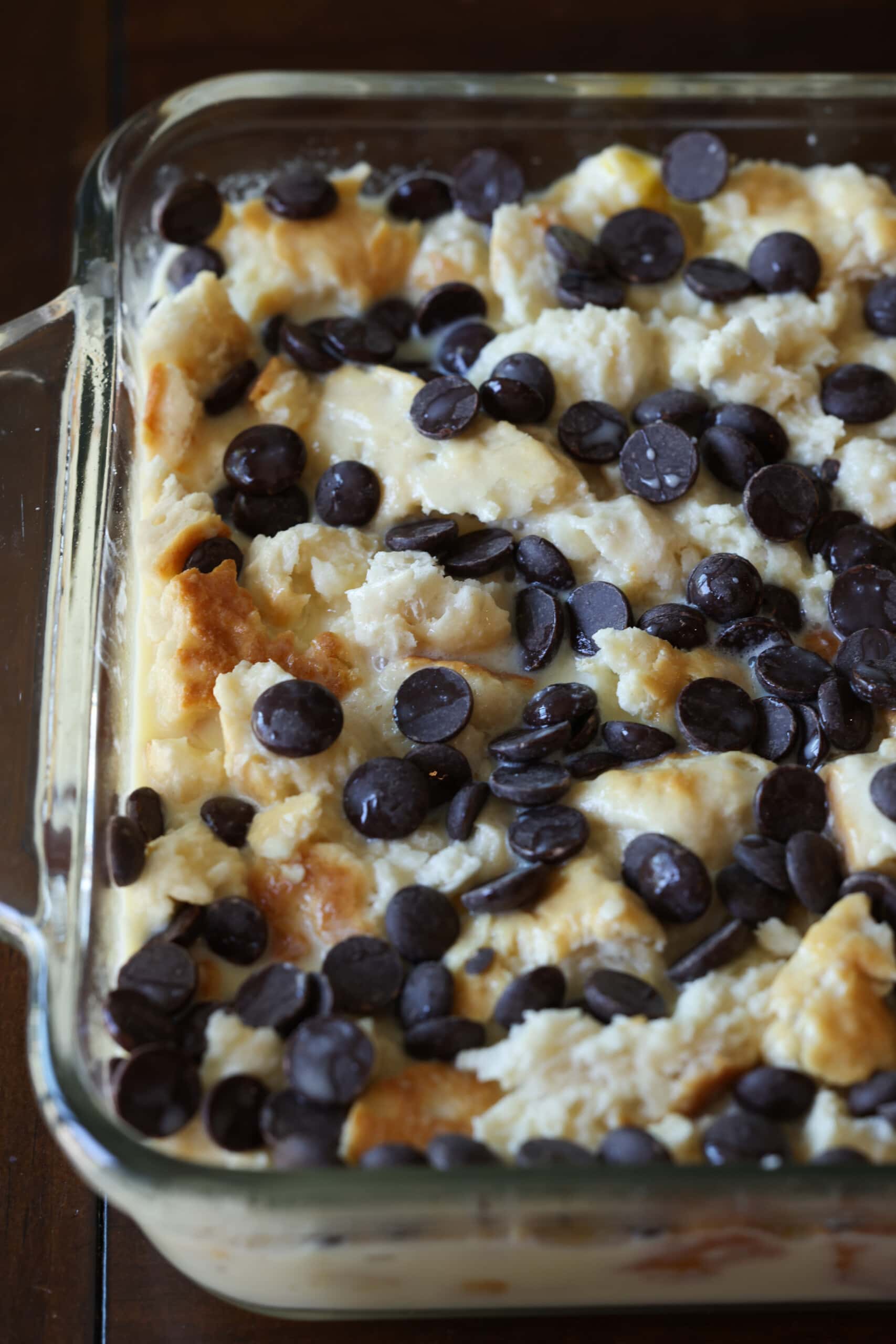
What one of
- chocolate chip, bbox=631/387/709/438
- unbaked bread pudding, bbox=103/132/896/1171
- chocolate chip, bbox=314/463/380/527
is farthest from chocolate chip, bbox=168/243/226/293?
chocolate chip, bbox=631/387/709/438

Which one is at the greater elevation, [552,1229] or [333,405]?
[333,405]

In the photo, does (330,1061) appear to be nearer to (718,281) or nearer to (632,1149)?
(632,1149)

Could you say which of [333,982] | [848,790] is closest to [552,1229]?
[333,982]

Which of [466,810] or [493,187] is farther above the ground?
[493,187]

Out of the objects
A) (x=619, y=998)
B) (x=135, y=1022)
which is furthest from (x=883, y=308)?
(x=135, y=1022)

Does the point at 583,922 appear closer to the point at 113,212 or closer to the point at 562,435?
the point at 562,435

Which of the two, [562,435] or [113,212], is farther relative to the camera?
[113,212]

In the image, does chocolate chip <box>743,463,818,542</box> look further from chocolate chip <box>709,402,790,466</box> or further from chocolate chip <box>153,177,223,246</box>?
chocolate chip <box>153,177,223,246</box>
